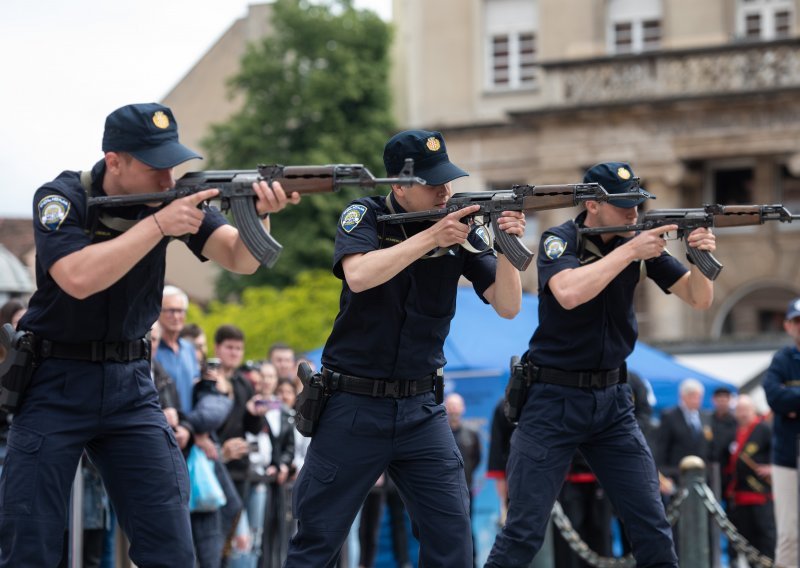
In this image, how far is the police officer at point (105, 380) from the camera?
6.03 metres

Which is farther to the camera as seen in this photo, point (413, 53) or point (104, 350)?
point (413, 53)

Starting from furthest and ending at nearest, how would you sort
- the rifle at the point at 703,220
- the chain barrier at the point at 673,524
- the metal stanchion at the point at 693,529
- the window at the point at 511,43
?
the window at the point at 511,43, the metal stanchion at the point at 693,529, the chain barrier at the point at 673,524, the rifle at the point at 703,220

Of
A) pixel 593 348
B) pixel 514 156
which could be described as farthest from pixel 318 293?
pixel 593 348

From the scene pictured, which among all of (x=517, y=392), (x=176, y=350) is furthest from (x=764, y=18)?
(x=517, y=392)

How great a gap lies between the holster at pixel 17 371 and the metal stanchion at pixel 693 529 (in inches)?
250

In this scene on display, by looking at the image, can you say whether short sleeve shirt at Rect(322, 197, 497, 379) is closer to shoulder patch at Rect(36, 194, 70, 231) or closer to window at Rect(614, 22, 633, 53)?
shoulder patch at Rect(36, 194, 70, 231)

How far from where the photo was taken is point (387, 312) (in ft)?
21.7

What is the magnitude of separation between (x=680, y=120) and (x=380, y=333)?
1056 inches

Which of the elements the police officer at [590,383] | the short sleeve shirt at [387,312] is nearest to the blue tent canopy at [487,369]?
the police officer at [590,383]

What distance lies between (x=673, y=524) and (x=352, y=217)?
596 cm

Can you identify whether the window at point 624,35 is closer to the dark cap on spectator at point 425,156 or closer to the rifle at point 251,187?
the dark cap on spectator at point 425,156

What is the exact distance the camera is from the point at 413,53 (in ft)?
123

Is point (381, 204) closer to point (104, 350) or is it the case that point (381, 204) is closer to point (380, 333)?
point (380, 333)

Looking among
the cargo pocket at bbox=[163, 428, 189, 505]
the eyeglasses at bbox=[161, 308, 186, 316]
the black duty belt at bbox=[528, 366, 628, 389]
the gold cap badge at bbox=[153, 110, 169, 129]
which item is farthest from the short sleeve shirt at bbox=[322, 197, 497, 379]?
the eyeglasses at bbox=[161, 308, 186, 316]
